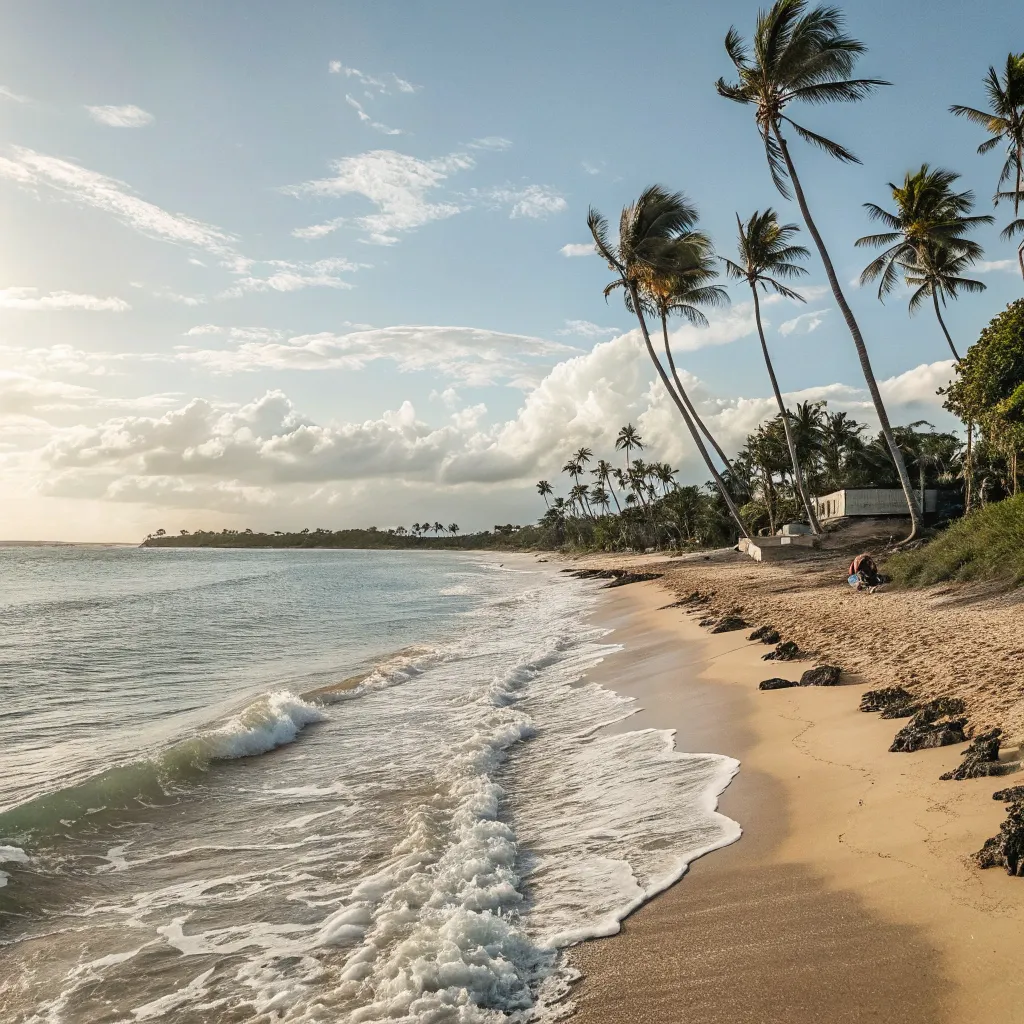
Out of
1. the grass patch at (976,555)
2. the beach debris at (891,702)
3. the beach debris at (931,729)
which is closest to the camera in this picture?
the beach debris at (931,729)

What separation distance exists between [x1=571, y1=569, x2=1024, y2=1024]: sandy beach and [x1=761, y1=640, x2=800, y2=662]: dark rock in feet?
10.5

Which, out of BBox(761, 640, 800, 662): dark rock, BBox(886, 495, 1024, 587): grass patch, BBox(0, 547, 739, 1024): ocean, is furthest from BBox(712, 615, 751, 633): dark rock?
BBox(886, 495, 1024, 587): grass patch

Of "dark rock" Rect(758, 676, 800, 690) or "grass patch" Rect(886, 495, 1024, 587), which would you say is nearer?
"dark rock" Rect(758, 676, 800, 690)

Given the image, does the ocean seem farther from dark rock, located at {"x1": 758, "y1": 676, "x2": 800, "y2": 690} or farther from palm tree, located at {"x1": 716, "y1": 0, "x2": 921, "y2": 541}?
palm tree, located at {"x1": 716, "y1": 0, "x2": 921, "y2": 541}

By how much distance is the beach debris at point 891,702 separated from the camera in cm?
687

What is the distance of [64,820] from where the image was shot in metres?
6.99

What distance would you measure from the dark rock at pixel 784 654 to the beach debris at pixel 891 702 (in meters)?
2.90

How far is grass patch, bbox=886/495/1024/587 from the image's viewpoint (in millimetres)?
13734

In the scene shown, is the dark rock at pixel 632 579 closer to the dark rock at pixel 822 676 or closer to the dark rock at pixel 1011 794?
the dark rock at pixel 822 676

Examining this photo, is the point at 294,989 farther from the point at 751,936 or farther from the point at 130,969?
the point at 751,936

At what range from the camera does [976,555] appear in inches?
589

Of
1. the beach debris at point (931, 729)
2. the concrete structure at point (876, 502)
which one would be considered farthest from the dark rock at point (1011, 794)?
the concrete structure at point (876, 502)

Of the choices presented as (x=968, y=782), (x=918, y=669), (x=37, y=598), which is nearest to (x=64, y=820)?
(x=968, y=782)

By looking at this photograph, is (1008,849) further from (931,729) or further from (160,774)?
(160,774)
